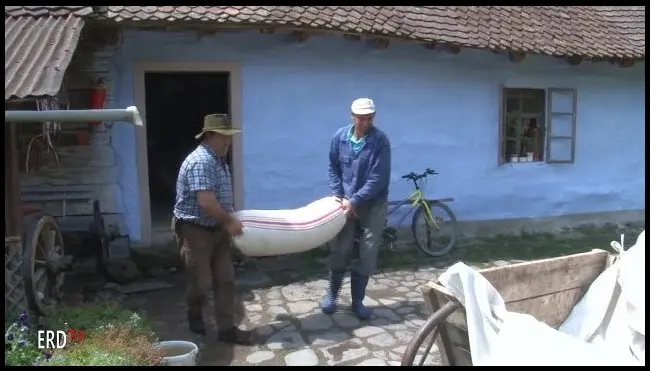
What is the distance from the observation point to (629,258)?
3.46 metres

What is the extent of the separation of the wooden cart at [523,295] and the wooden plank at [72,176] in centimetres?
500

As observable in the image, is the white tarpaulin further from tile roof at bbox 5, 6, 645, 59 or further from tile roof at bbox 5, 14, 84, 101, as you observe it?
tile roof at bbox 5, 6, 645, 59

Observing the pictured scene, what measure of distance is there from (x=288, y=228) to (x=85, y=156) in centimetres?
350

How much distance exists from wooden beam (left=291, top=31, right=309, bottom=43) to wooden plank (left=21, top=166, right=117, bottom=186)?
2.72 m

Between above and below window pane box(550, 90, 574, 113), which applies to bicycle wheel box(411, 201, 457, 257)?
below

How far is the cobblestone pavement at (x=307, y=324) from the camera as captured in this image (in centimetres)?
469

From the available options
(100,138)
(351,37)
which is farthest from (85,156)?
(351,37)

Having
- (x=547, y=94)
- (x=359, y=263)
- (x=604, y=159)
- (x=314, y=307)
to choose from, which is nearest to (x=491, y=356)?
(x=359, y=263)

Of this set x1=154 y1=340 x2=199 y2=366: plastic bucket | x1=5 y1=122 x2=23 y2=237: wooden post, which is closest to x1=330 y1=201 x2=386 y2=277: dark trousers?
x1=154 y1=340 x2=199 y2=366: plastic bucket

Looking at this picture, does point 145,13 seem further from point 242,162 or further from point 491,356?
point 491,356

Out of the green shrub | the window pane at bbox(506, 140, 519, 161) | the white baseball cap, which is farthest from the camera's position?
the window pane at bbox(506, 140, 519, 161)

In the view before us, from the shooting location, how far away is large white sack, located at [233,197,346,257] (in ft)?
15.6

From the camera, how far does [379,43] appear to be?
7.95m

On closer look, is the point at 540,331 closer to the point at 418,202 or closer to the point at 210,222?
the point at 210,222
